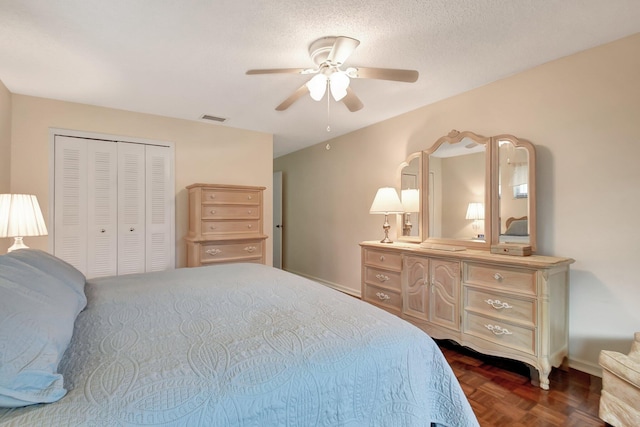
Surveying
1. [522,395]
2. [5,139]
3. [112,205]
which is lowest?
[522,395]

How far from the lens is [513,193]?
8.32ft

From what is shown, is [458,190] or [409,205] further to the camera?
[409,205]

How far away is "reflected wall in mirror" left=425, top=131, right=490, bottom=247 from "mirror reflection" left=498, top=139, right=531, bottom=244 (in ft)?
0.40

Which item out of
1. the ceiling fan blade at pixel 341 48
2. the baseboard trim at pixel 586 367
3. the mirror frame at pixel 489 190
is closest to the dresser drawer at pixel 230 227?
the mirror frame at pixel 489 190

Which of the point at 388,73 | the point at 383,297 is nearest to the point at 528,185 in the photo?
the point at 388,73

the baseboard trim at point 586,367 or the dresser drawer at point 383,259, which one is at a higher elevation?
the dresser drawer at point 383,259

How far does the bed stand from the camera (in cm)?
75

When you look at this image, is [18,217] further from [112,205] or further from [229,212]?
[229,212]

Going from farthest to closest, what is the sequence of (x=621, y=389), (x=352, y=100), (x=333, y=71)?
(x=352, y=100), (x=333, y=71), (x=621, y=389)

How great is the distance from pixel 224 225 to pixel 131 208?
41.2 inches

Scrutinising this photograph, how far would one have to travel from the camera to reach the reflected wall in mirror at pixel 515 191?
95.4 inches

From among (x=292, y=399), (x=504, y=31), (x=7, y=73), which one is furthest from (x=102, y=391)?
(x=7, y=73)

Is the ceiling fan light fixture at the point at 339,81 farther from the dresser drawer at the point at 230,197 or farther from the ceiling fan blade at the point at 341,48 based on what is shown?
the dresser drawer at the point at 230,197

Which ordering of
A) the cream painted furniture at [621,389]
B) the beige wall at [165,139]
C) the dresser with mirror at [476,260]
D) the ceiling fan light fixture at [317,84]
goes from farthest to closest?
the beige wall at [165,139] → the dresser with mirror at [476,260] → the ceiling fan light fixture at [317,84] → the cream painted furniture at [621,389]
